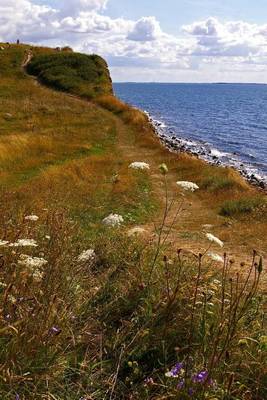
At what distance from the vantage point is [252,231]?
54.4ft

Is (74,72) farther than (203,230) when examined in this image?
Yes

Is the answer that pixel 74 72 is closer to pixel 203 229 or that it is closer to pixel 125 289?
pixel 203 229

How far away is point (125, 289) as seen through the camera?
22.6 feet

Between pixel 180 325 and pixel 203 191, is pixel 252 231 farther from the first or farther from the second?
pixel 180 325

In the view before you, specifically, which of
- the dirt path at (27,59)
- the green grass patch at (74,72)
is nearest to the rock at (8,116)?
the green grass patch at (74,72)

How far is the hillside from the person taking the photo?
4.58 m

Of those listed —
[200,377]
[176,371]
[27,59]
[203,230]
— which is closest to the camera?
[200,377]

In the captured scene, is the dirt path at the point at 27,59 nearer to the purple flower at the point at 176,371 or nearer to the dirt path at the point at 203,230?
the dirt path at the point at 203,230

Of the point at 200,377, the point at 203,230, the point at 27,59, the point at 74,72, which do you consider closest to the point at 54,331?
the point at 200,377

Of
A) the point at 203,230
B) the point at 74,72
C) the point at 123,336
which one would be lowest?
the point at 203,230

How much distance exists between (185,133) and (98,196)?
55.6 metres

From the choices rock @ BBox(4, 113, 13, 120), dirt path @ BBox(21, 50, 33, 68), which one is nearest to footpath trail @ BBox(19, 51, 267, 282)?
rock @ BBox(4, 113, 13, 120)

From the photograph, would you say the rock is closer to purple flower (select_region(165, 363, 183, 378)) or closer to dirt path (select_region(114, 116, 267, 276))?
dirt path (select_region(114, 116, 267, 276))

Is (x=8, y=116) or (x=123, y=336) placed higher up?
(x=123, y=336)
